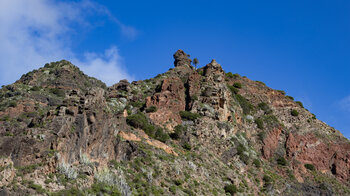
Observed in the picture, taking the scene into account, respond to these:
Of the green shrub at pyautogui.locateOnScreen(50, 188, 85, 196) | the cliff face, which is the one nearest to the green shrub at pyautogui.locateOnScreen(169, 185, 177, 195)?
the cliff face

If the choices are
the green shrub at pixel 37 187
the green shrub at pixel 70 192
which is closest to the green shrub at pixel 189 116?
the green shrub at pixel 70 192

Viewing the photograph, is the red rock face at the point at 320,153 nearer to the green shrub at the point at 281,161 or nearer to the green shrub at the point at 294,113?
the green shrub at the point at 281,161

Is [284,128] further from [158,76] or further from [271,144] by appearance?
[158,76]

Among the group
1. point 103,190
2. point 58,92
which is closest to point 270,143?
point 103,190

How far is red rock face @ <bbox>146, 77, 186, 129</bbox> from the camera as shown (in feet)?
215

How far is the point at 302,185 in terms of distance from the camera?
67312 millimetres

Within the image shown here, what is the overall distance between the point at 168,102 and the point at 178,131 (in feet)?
29.2

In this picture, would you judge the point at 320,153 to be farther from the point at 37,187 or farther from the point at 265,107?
the point at 37,187

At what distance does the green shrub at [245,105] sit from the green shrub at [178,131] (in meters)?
22.5

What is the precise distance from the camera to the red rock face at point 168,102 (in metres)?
65.6

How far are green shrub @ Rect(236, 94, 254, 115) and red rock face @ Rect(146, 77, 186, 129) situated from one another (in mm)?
16037

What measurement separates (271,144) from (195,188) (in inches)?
1226

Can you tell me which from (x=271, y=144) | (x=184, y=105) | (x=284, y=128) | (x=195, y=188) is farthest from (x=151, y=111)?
(x=284, y=128)

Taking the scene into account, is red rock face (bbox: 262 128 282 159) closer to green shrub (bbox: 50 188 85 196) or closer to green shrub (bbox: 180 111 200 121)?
green shrub (bbox: 180 111 200 121)
